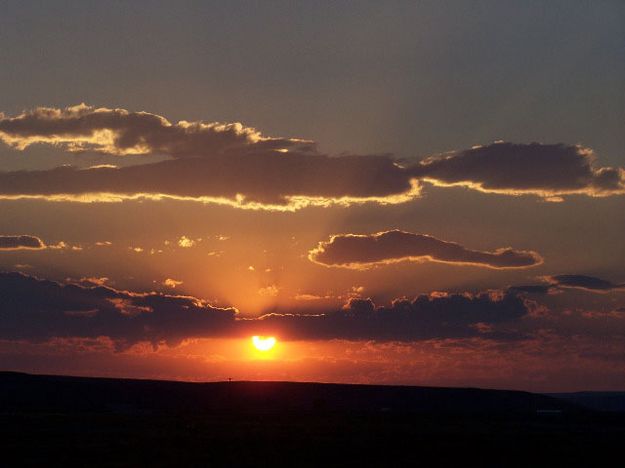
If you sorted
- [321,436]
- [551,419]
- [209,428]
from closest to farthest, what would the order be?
[321,436], [209,428], [551,419]

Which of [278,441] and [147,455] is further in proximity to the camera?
[278,441]

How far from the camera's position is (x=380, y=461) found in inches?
3578

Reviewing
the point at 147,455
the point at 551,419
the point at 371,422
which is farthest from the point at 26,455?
the point at 551,419

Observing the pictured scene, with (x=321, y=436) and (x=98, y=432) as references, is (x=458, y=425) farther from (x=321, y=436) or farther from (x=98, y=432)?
(x=98, y=432)

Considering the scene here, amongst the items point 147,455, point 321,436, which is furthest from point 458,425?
point 147,455

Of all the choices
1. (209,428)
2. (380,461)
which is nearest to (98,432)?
(209,428)

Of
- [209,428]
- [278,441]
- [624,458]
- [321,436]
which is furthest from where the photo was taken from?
[209,428]

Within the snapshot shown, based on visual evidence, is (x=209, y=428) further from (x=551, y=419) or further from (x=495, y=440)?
(x=551, y=419)

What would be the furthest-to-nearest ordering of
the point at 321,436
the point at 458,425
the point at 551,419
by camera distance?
the point at 551,419 < the point at 458,425 < the point at 321,436

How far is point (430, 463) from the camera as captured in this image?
90.0 m

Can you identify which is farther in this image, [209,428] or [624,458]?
[209,428]

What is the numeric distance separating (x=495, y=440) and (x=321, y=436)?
23269mm

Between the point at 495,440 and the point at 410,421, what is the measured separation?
1644 inches

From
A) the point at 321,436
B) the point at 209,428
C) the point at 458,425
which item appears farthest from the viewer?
the point at 458,425
